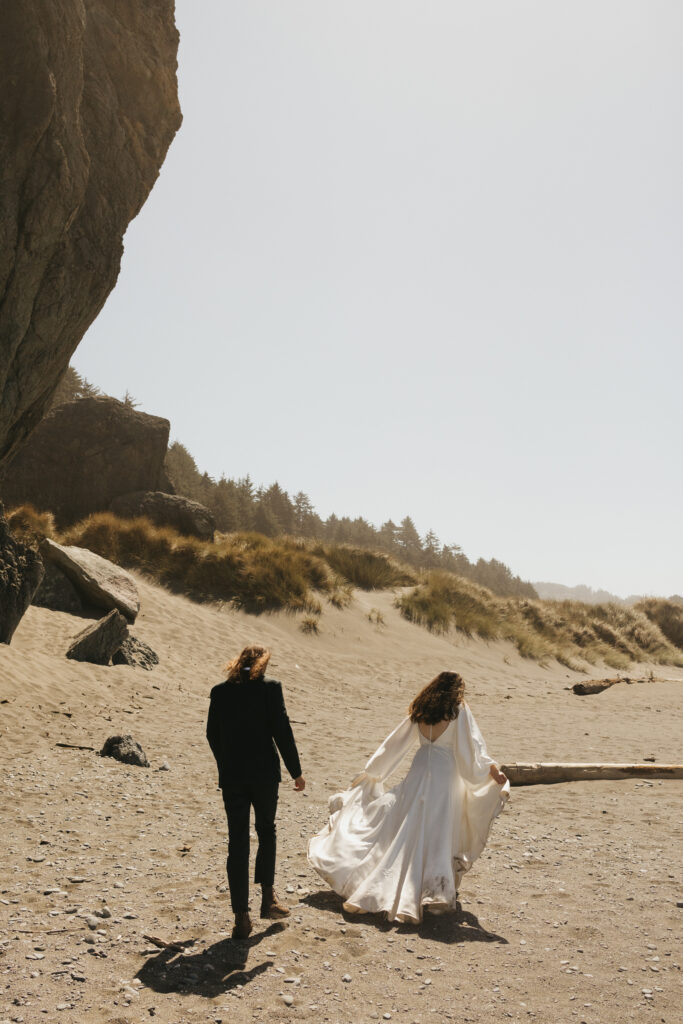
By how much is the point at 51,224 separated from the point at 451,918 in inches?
392

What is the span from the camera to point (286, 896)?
5.28m

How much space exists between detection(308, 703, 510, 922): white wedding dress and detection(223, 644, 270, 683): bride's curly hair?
1.50m

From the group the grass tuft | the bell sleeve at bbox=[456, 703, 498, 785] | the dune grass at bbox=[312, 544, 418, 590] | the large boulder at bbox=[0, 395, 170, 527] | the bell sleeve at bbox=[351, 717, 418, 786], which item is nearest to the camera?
the bell sleeve at bbox=[456, 703, 498, 785]

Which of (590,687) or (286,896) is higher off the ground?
(590,687)

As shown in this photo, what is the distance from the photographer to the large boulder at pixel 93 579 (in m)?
16.7

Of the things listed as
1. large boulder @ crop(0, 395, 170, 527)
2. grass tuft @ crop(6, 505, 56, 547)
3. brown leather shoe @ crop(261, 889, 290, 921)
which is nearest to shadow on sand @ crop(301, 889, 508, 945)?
brown leather shoe @ crop(261, 889, 290, 921)

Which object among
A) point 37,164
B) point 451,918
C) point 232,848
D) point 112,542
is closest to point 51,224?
point 37,164

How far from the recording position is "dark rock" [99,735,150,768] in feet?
29.2

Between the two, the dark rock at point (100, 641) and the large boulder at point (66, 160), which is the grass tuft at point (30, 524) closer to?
the dark rock at point (100, 641)

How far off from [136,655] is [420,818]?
1087 cm

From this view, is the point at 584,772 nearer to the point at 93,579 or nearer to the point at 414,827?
the point at 414,827

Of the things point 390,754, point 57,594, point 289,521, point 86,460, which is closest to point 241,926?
point 390,754

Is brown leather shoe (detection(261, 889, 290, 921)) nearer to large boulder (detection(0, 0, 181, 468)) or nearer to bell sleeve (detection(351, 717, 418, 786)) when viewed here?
bell sleeve (detection(351, 717, 418, 786))

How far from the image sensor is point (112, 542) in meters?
21.5
